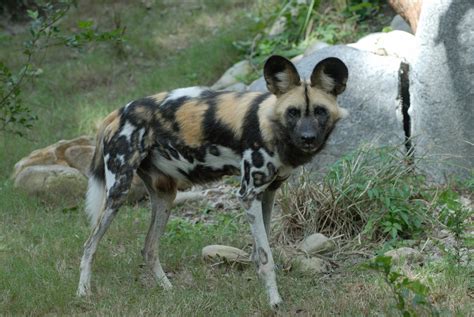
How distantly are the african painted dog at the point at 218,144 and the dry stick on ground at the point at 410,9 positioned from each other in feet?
7.75

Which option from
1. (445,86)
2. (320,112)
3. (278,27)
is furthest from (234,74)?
(320,112)

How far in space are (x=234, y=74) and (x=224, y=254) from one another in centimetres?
347

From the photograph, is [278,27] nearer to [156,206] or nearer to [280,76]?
[156,206]

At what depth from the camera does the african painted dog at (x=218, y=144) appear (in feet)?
12.3

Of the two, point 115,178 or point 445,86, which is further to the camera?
point 445,86

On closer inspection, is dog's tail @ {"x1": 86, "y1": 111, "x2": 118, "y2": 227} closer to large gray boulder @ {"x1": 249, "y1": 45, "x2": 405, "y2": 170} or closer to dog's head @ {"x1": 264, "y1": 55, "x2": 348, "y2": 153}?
dog's head @ {"x1": 264, "y1": 55, "x2": 348, "y2": 153}

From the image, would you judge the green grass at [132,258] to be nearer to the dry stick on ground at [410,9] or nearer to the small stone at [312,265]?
the small stone at [312,265]

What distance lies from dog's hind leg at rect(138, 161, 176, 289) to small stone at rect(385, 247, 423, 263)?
1129mm

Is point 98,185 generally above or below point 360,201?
above

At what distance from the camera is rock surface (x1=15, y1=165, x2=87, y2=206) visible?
5.64 m

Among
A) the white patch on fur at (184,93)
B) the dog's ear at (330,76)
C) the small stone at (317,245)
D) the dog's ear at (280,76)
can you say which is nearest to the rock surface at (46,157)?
the white patch on fur at (184,93)

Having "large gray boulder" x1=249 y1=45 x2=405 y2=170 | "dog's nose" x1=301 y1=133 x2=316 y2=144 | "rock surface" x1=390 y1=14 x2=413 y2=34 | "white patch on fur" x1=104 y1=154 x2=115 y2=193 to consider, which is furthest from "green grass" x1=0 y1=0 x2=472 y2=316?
"rock surface" x1=390 y1=14 x2=413 y2=34

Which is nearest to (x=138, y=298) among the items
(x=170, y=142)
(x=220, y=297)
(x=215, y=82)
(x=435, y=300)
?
(x=220, y=297)

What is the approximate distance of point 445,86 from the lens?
509cm
